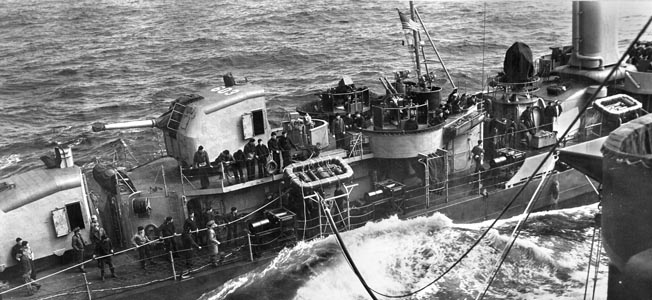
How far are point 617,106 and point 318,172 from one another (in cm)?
1057

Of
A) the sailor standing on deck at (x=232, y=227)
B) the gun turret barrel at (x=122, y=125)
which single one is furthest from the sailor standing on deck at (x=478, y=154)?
the gun turret barrel at (x=122, y=125)

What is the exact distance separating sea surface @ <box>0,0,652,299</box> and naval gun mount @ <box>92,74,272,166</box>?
2.48m

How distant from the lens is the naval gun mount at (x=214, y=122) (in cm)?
1795

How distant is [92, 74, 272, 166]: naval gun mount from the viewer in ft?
58.9

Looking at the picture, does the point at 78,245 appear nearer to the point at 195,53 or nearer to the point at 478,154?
the point at 478,154

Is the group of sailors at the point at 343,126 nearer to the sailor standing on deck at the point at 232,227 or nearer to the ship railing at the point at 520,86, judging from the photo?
the sailor standing on deck at the point at 232,227

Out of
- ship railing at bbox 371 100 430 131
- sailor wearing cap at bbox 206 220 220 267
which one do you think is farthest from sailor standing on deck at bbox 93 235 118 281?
ship railing at bbox 371 100 430 131

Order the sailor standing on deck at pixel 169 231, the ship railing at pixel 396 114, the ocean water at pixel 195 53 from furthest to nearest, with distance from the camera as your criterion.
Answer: the ocean water at pixel 195 53, the ship railing at pixel 396 114, the sailor standing on deck at pixel 169 231

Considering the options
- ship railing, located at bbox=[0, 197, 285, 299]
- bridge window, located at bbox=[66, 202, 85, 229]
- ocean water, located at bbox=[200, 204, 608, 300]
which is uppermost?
bridge window, located at bbox=[66, 202, 85, 229]

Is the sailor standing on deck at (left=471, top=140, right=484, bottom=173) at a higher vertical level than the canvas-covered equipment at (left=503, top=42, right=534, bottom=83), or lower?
lower

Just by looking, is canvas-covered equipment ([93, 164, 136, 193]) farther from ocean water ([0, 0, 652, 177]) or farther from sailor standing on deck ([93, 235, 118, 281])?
ocean water ([0, 0, 652, 177])

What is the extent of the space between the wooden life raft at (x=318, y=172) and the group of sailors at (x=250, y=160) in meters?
0.62

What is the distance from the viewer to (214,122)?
18172 millimetres

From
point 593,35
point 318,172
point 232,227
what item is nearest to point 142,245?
point 232,227
